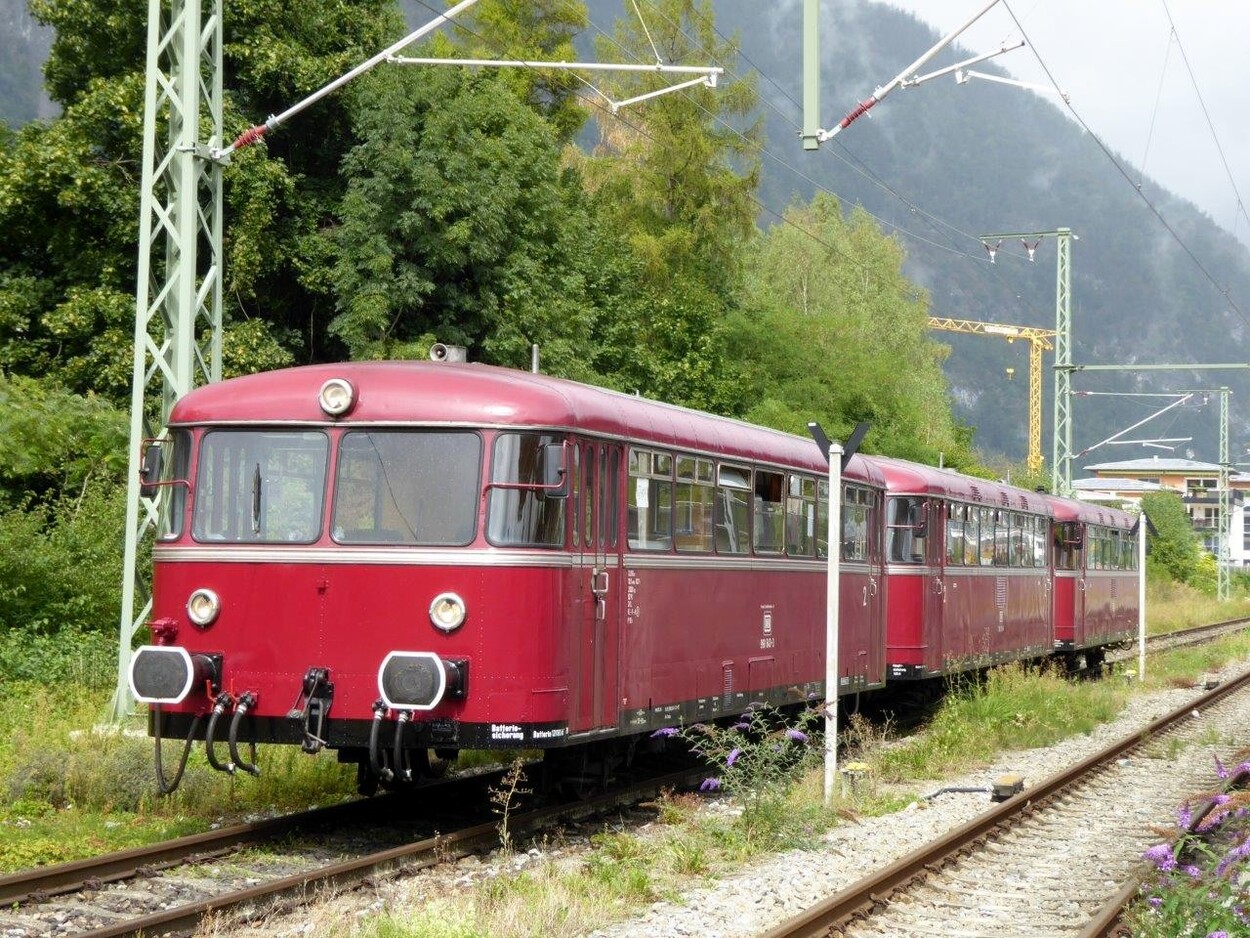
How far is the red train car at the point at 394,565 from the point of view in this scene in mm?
10875

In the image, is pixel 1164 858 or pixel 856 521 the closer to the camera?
pixel 1164 858

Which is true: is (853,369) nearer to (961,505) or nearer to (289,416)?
(961,505)

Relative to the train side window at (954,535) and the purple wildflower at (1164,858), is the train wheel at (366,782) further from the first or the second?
the train side window at (954,535)

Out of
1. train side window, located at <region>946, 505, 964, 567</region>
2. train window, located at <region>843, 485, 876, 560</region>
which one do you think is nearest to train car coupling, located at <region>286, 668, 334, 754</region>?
train window, located at <region>843, 485, 876, 560</region>

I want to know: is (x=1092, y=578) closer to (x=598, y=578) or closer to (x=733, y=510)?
(x=733, y=510)

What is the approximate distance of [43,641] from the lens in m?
17.9

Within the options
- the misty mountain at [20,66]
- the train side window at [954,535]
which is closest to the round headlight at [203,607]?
the train side window at [954,535]

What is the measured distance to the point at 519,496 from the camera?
36.2 feet

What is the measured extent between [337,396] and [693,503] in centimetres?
358

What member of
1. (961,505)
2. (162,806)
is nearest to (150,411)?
(961,505)

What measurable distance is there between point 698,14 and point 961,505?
96.4 feet

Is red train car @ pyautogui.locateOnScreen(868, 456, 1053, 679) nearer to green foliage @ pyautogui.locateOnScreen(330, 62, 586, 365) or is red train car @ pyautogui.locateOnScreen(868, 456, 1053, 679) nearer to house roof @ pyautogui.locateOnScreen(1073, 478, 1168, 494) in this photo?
green foliage @ pyautogui.locateOnScreen(330, 62, 586, 365)

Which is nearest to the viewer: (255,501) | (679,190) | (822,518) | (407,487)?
(407,487)

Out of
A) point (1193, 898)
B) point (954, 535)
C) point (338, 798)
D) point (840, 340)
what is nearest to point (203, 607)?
point (338, 798)
